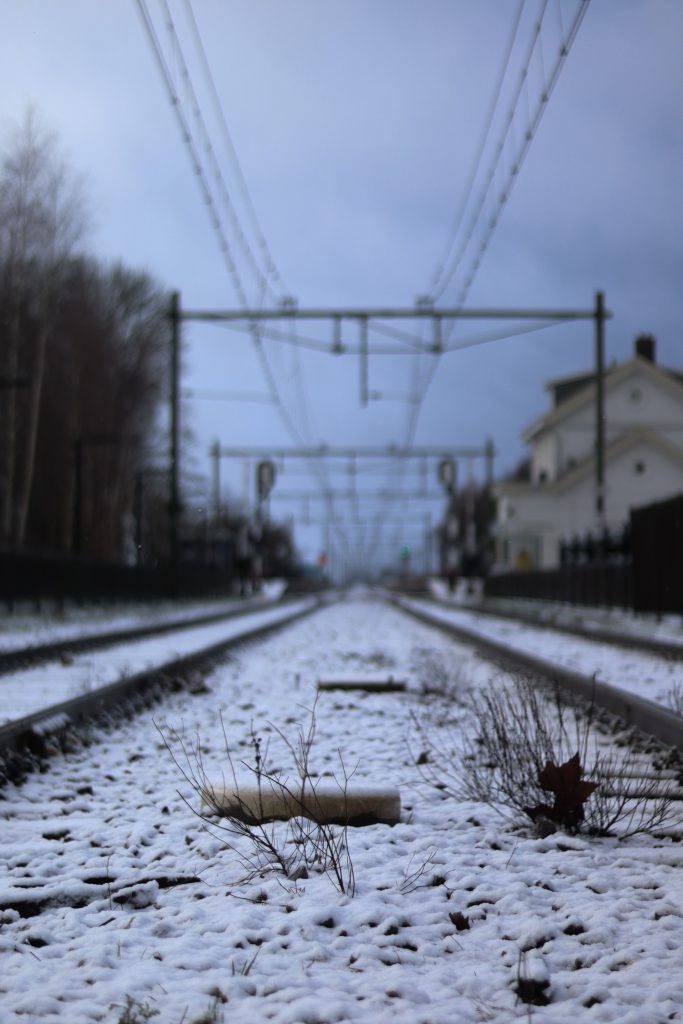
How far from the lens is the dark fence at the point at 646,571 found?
1817 centimetres

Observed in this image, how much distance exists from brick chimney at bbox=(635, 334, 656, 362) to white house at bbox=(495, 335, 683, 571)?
9.54 feet

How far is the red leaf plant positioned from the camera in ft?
14.3

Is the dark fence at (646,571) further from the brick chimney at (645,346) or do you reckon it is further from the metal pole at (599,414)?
the brick chimney at (645,346)

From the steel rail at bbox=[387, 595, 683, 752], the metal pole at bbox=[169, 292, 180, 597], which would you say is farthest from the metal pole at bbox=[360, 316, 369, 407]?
the steel rail at bbox=[387, 595, 683, 752]

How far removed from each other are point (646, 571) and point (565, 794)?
16252 millimetres

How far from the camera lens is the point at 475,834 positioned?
14.2 feet

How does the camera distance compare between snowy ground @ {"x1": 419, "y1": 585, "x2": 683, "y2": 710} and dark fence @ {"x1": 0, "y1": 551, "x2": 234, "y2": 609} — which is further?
dark fence @ {"x1": 0, "y1": 551, "x2": 234, "y2": 609}

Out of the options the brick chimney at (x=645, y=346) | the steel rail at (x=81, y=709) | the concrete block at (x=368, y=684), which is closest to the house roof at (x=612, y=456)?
the brick chimney at (x=645, y=346)

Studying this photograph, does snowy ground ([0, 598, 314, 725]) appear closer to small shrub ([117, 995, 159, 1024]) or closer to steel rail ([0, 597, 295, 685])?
steel rail ([0, 597, 295, 685])

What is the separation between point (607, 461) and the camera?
53.6m

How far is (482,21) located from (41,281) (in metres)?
27.6

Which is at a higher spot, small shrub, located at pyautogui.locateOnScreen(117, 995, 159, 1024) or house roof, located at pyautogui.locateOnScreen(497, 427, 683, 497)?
house roof, located at pyautogui.locateOnScreen(497, 427, 683, 497)

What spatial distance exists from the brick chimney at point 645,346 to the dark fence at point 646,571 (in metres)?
37.5

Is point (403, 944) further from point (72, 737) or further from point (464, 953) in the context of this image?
point (72, 737)
